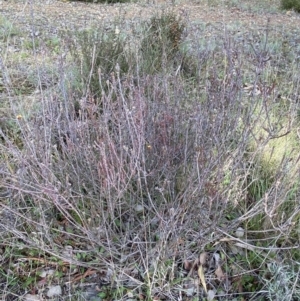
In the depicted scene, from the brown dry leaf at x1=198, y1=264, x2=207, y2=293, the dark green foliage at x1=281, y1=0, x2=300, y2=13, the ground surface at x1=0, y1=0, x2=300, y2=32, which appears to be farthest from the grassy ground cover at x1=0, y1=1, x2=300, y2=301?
the dark green foliage at x1=281, y1=0, x2=300, y2=13

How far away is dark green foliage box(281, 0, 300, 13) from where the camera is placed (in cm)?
895

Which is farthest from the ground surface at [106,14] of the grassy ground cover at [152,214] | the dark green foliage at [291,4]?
the grassy ground cover at [152,214]

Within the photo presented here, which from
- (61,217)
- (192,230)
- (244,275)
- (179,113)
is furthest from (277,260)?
(61,217)

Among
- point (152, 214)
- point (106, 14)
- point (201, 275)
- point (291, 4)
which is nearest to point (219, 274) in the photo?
point (201, 275)

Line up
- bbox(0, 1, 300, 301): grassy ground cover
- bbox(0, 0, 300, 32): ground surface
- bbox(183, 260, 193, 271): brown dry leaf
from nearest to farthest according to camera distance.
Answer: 1. bbox(0, 1, 300, 301): grassy ground cover
2. bbox(183, 260, 193, 271): brown dry leaf
3. bbox(0, 0, 300, 32): ground surface

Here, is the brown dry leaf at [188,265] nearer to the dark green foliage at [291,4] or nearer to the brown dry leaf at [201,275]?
the brown dry leaf at [201,275]

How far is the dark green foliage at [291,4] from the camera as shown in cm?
895

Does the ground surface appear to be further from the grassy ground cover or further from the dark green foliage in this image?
the grassy ground cover

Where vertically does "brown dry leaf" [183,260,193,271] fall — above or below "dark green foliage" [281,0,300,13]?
below

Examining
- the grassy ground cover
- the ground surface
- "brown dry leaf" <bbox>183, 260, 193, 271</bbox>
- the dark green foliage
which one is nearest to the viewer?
the grassy ground cover

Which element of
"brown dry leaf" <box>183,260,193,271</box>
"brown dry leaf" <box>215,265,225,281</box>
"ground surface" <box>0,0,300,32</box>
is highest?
"ground surface" <box>0,0,300,32</box>

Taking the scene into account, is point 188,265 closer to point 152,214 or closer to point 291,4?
point 152,214

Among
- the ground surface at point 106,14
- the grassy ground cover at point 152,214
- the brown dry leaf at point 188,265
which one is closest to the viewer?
the grassy ground cover at point 152,214

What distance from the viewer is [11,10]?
20.9 ft
